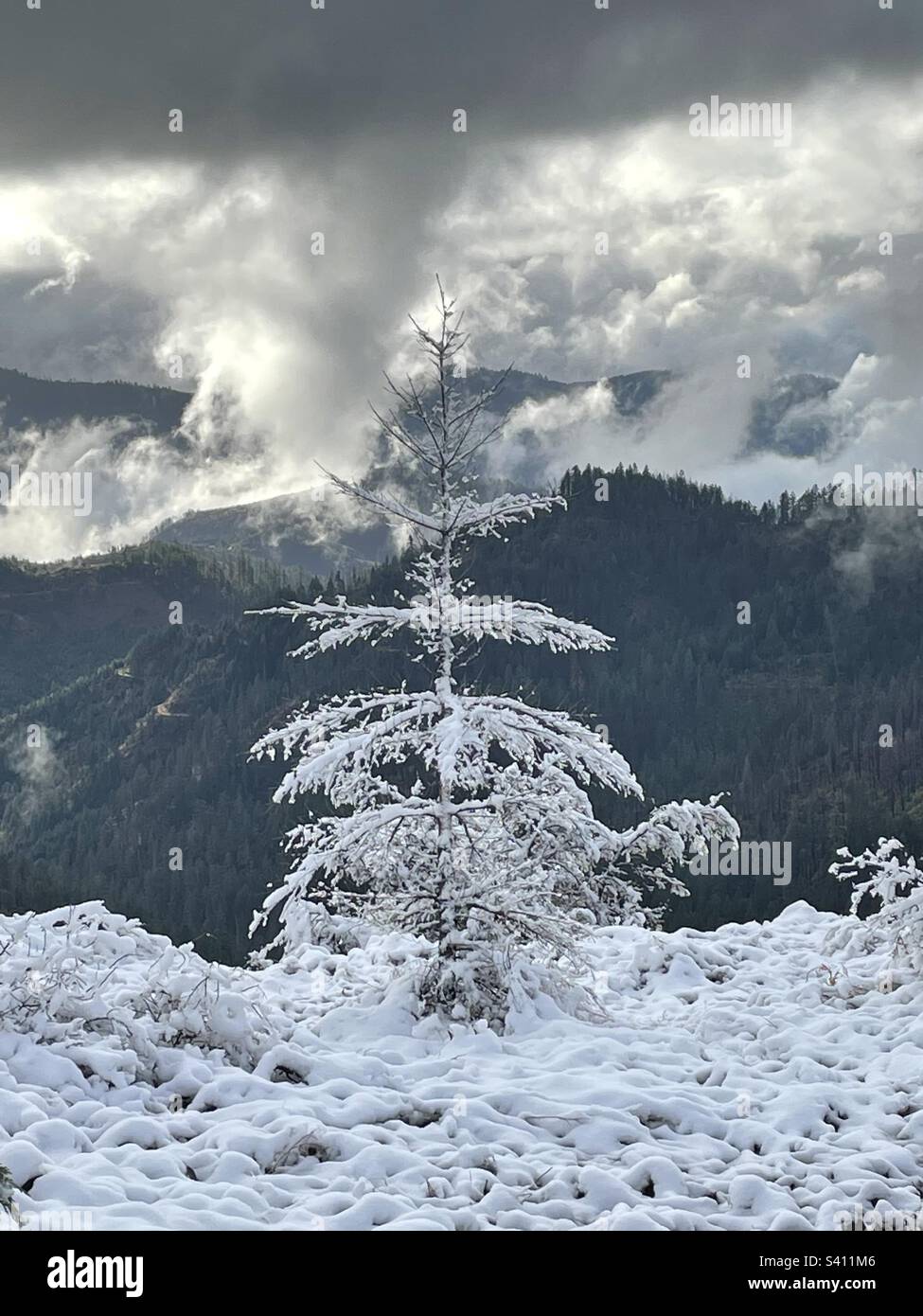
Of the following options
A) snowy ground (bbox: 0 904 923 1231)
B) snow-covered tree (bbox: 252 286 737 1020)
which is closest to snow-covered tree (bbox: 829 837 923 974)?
snowy ground (bbox: 0 904 923 1231)

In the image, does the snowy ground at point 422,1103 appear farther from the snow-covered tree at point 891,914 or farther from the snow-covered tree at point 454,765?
the snow-covered tree at point 454,765

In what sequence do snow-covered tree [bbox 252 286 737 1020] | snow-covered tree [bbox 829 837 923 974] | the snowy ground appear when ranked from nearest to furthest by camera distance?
1. the snowy ground
2. snow-covered tree [bbox 252 286 737 1020]
3. snow-covered tree [bbox 829 837 923 974]

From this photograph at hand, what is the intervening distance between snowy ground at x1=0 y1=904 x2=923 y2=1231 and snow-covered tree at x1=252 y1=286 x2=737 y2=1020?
3.02ft

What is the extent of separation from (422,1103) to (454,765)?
369 cm

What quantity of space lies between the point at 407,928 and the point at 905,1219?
695cm

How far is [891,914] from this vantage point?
14.0 meters

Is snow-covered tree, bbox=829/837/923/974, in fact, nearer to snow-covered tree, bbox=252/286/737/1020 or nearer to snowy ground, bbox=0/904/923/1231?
snowy ground, bbox=0/904/923/1231

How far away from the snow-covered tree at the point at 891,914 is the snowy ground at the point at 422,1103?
0.44 meters

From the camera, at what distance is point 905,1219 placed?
780 cm

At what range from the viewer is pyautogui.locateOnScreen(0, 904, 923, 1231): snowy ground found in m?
7.79

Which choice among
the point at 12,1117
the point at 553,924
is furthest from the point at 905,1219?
the point at 12,1117

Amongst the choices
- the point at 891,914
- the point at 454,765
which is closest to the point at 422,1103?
the point at 454,765

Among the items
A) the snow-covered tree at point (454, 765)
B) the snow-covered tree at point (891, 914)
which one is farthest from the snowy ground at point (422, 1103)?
the snow-covered tree at point (454, 765)

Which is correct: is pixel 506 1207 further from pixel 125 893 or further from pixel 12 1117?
pixel 125 893
